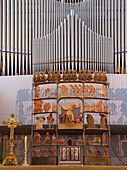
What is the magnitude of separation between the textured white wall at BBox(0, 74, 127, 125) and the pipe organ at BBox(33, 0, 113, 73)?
4.75 ft

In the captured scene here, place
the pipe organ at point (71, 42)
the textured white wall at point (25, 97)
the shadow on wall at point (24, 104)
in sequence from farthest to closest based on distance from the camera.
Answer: the pipe organ at point (71, 42)
the shadow on wall at point (24, 104)
the textured white wall at point (25, 97)

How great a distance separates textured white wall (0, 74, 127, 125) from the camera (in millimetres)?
13016

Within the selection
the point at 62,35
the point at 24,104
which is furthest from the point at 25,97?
the point at 62,35

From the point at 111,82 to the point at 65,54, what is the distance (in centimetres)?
249

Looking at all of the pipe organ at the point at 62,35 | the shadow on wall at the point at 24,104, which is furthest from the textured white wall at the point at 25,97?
the pipe organ at the point at 62,35

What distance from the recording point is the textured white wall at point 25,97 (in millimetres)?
13016

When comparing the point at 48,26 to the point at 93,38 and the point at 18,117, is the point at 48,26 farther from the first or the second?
the point at 18,117

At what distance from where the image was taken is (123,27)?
15.4 meters

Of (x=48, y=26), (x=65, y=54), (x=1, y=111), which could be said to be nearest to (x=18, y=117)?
(x=1, y=111)

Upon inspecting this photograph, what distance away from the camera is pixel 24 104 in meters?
13.4

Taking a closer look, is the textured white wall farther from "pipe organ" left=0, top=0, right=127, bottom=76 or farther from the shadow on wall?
"pipe organ" left=0, top=0, right=127, bottom=76

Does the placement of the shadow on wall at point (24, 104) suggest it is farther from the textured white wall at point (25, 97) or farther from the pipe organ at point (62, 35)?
the pipe organ at point (62, 35)

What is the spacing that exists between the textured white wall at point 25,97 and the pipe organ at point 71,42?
1.45m

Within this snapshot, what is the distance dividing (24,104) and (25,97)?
24 cm
